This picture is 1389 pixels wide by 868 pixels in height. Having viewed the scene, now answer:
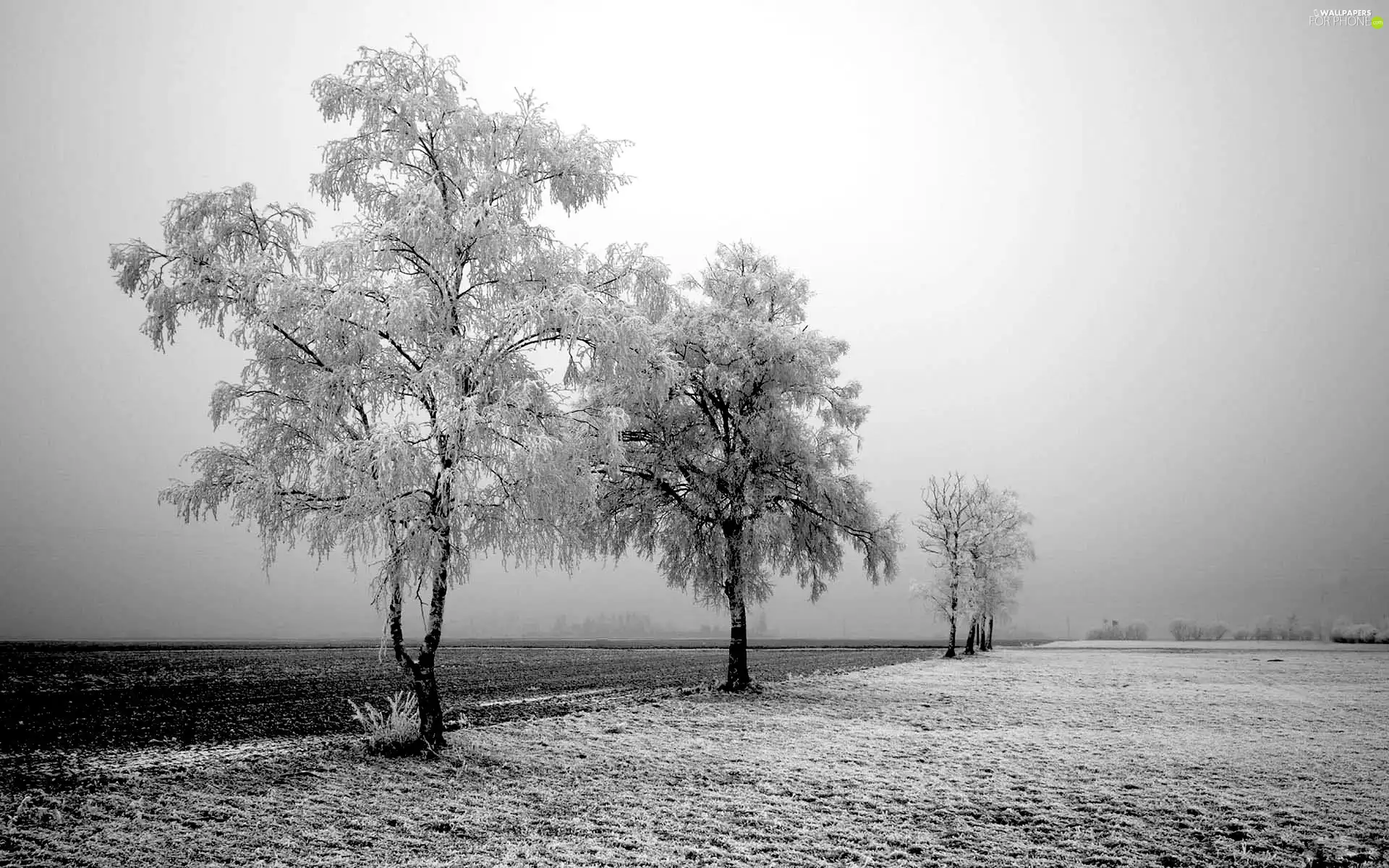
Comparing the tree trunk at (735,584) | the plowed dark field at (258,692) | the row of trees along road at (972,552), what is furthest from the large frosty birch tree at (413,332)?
the row of trees along road at (972,552)

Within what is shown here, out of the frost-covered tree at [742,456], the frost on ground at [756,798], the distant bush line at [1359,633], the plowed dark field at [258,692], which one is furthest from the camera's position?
the distant bush line at [1359,633]

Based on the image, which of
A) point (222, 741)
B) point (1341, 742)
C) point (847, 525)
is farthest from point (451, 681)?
point (1341, 742)

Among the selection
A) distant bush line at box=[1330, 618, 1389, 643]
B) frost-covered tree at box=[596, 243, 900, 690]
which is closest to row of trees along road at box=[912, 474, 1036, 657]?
frost-covered tree at box=[596, 243, 900, 690]

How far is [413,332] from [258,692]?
18.1 meters

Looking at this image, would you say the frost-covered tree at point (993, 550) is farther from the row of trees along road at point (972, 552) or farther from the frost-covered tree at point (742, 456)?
the frost-covered tree at point (742, 456)

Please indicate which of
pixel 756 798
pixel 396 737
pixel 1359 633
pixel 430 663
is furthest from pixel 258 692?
pixel 1359 633

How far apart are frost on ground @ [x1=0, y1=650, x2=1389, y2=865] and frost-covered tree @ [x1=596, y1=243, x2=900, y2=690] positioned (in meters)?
5.86

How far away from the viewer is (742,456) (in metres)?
20.7

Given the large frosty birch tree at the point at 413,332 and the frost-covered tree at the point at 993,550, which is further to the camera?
the frost-covered tree at the point at 993,550

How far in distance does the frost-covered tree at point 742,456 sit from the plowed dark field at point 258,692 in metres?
5.04

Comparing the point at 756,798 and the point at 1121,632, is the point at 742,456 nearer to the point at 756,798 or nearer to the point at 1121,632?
the point at 756,798

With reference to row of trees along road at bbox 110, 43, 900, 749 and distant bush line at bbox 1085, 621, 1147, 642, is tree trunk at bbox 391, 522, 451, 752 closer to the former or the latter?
row of trees along road at bbox 110, 43, 900, 749

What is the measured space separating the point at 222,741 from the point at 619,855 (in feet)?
32.6

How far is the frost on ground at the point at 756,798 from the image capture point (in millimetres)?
7219
